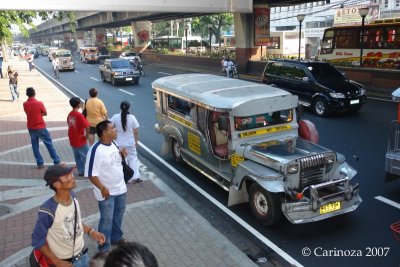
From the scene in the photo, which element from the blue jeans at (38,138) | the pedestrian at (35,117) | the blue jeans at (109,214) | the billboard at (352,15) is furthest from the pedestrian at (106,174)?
the billboard at (352,15)

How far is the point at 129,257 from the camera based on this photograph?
178cm

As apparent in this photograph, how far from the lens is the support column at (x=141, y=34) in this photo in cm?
5397

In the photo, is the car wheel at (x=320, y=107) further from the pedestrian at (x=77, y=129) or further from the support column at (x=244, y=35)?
the support column at (x=244, y=35)

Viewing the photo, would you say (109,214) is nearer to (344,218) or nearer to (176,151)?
(344,218)

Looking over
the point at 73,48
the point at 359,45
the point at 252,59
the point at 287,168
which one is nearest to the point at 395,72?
the point at 359,45

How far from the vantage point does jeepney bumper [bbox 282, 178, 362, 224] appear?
6.07 m

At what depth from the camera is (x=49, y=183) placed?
3578 mm

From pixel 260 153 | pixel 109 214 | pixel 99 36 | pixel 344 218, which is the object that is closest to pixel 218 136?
pixel 260 153

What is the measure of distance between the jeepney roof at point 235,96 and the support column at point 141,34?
47358mm

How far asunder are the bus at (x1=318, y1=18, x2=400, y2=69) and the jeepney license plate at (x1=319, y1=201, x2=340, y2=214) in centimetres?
1887

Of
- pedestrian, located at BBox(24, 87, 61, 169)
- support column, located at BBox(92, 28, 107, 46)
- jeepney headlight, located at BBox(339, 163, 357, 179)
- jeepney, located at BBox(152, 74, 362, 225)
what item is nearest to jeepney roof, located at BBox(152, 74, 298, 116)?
jeepney, located at BBox(152, 74, 362, 225)

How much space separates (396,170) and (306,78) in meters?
8.55

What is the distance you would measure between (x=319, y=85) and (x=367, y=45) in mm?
11875

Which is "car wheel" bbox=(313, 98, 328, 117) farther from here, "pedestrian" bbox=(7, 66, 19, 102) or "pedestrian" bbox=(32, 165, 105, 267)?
"pedestrian" bbox=(7, 66, 19, 102)
